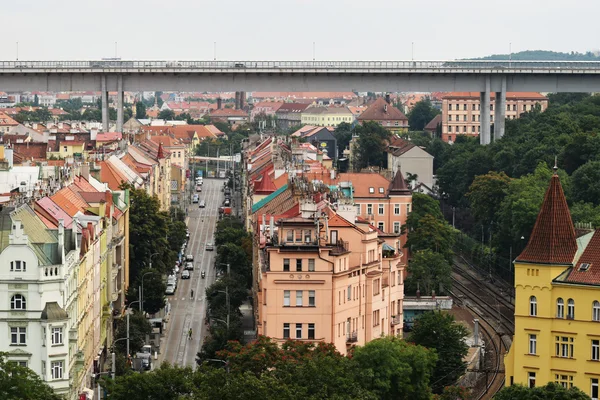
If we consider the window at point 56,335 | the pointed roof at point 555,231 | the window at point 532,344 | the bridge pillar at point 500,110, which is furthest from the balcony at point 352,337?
the bridge pillar at point 500,110

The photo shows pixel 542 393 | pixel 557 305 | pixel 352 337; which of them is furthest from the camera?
pixel 352 337

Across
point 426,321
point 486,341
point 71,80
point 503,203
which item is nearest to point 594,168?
point 503,203

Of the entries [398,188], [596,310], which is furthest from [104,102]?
[596,310]

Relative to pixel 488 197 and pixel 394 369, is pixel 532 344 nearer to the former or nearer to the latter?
pixel 394 369

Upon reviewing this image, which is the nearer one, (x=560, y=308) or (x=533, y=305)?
(x=560, y=308)

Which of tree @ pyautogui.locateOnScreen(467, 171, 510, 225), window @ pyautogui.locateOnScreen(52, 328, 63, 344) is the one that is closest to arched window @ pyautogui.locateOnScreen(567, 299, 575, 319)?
window @ pyautogui.locateOnScreen(52, 328, 63, 344)

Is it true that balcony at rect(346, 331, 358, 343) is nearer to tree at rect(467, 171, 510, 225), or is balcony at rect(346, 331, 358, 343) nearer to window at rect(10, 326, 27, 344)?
window at rect(10, 326, 27, 344)

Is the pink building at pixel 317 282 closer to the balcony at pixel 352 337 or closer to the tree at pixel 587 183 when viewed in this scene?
the balcony at pixel 352 337

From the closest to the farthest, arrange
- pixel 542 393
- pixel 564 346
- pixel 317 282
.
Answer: pixel 542 393 → pixel 564 346 → pixel 317 282
